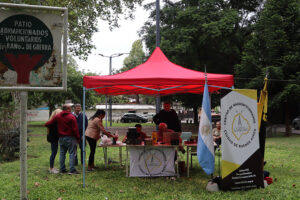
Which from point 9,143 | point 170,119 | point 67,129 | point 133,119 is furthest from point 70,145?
point 133,119

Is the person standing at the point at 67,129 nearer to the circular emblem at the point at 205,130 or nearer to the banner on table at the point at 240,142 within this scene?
the circular emblem at the point at 205,130

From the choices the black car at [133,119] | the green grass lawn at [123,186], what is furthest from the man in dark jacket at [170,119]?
the black car at [133,119]

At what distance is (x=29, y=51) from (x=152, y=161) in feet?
15.0

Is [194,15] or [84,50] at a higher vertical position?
[194,15]

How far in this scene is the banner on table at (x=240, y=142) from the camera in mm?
6418

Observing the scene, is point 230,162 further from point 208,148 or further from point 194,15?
point 194,15

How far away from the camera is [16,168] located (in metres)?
9.30

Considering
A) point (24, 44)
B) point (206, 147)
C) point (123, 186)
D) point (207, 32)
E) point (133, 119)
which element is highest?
point (207, 32)

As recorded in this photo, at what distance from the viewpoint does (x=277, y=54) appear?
66.5 feet

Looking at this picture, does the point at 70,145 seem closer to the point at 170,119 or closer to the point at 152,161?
the point at 152,161

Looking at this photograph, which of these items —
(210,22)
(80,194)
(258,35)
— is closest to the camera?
(80,194)

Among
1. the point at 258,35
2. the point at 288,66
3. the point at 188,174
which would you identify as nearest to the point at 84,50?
the point at 258,35

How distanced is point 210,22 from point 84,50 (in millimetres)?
9046

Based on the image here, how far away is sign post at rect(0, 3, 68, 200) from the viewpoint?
14.2 ft
